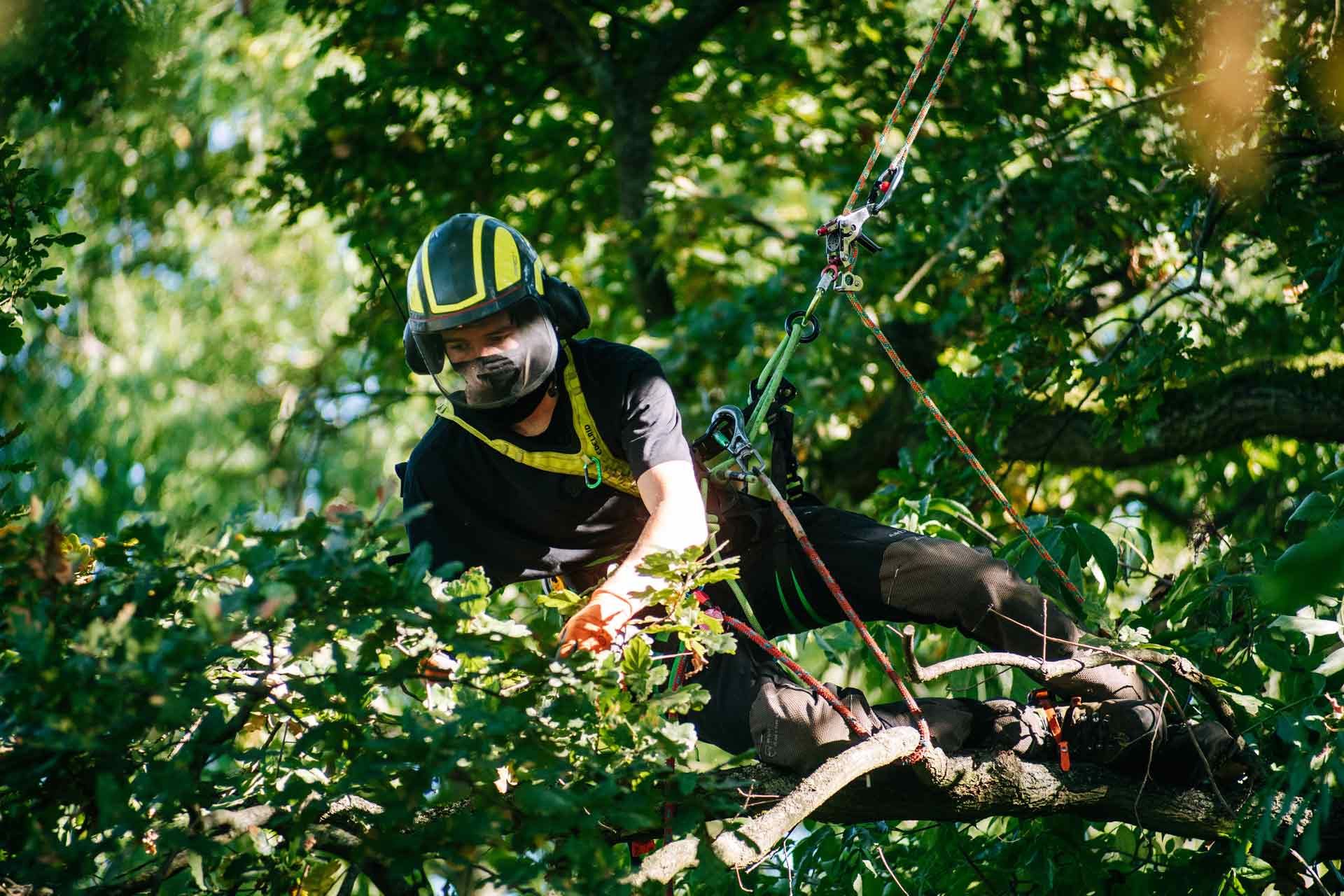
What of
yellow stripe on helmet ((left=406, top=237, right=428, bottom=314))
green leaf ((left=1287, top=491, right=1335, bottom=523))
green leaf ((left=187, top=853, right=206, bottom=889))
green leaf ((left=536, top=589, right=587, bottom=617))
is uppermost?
yellow stripe on helmet ((left=406, top=237, right=428, bottom=314))

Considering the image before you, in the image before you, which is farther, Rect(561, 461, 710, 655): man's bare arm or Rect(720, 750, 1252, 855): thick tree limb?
Rect(720, 750, 1252, 855): thick tree limb

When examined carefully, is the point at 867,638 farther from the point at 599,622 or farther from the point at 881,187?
the point at 881,187

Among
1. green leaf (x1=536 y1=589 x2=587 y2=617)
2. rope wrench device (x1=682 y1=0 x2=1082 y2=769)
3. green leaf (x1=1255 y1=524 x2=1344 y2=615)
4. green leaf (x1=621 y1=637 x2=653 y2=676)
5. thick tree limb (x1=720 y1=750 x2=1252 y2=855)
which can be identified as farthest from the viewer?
rope wrench device (x1=682 y1=0 x2=1082 y2=769)

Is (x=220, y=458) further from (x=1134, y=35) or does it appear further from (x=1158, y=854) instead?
(x=1158, y=854)

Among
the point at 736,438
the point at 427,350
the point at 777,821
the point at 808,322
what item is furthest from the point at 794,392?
the point at 777,821

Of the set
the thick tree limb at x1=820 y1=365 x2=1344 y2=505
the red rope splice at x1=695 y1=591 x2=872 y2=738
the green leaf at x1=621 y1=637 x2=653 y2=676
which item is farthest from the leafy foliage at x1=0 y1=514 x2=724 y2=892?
the thick tree limb at x1=820 y1=365 x2=1344 y2=505

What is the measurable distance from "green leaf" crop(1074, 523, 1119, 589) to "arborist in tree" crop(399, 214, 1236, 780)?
0.32m

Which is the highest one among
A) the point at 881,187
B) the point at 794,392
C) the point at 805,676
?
the point at 881,187

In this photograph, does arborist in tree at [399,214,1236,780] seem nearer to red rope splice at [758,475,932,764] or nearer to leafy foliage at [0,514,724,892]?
red rope splice at [758,475,932,764]

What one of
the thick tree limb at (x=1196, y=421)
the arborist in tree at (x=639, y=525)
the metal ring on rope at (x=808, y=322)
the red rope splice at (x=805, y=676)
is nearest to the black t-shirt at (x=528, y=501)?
the arborist in tree at (x=639, y=525)

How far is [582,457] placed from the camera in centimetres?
314

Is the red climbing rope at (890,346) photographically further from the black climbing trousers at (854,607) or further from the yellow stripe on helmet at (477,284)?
the yellow stripe on helmet at (477,284)

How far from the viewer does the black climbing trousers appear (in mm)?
2633

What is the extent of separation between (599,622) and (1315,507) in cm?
144
